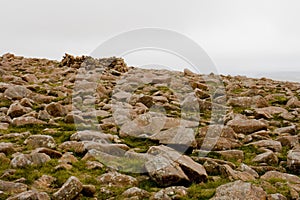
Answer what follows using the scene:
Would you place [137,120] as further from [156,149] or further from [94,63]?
[94,63]

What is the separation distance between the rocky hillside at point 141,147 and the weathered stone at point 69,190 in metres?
0.02

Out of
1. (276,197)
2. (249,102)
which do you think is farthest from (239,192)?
(249,102)

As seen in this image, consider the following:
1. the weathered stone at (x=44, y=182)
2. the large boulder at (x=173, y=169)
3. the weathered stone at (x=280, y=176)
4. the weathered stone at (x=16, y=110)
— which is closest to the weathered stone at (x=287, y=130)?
the weathered stone at (x=280, y=176)

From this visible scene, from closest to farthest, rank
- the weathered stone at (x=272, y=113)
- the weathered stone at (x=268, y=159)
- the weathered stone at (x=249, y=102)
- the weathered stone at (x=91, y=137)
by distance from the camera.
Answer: the weathered stone at (x=268, y=159) < the weathered stone at (x=91, y=137) < the weathered stone at (x=272, y=113) < the weathered stone at (x=249, y=102)

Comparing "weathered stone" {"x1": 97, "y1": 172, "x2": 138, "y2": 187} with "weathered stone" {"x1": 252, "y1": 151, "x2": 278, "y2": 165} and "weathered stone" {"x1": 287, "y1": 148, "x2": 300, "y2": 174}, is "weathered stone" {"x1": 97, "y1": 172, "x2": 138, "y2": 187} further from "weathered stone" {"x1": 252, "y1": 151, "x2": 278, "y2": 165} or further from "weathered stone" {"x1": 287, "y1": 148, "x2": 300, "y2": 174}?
"weathered stone" {"x1": 287, "y1": 148, "x2": 300, "y2": 174}

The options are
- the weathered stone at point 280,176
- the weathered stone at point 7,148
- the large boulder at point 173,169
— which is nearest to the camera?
the large boulder at point 173,169

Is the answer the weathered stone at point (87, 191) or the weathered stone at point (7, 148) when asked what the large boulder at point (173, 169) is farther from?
the weathered stone at point (7, 148)

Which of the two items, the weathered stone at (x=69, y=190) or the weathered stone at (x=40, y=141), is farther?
the weathered stone at (x=40, y=141)

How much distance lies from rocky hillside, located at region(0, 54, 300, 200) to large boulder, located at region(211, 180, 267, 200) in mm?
21

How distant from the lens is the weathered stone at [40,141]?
35.3ft

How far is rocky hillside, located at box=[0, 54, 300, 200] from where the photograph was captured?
820 cm

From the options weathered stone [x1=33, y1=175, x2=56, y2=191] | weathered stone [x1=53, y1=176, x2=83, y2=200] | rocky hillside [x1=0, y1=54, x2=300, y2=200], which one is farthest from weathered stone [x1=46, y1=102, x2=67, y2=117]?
weathered stone [x1=53, y1=176, x2=83, y2=200]

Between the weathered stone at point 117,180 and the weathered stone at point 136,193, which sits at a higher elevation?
the weathered stone at point 117,180

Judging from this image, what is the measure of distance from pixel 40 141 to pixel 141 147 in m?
2.99
